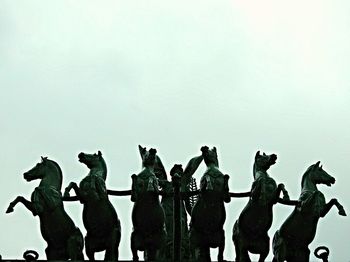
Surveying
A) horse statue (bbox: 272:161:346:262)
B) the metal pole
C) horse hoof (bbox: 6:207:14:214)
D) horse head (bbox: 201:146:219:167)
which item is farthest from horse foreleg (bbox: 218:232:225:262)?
horse hoof (bbox: 6:207:14:214)

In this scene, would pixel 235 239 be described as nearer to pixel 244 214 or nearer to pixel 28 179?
pixel 244 214

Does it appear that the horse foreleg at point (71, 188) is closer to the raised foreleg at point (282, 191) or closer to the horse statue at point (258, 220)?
the horse statue at point (258, 220)

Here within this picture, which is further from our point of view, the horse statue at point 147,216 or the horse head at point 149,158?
the horse head at point 149,158

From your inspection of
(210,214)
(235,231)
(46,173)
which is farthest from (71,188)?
(235,231)

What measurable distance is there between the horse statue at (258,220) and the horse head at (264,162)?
1.01ft

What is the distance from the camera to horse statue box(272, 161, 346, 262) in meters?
19.3

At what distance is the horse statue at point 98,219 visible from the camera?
19.1 metres

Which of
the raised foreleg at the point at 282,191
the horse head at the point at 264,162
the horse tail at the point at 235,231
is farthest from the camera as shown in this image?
the horse head at the point at 264,162

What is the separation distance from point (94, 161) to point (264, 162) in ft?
8.33

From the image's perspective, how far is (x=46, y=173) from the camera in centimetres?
2003

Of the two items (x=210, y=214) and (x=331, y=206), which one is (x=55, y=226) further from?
(x=331, y=206)

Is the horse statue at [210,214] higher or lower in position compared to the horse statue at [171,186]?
lower

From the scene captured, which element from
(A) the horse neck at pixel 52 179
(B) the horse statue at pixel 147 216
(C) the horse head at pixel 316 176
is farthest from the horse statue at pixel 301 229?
(A) the horse neck at pixel 52 179

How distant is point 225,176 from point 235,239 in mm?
1009
